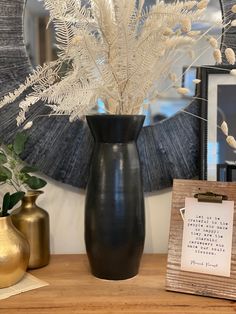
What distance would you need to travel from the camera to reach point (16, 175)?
97 cm

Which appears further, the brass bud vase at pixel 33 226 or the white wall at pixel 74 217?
the white wall at pixel 74 217

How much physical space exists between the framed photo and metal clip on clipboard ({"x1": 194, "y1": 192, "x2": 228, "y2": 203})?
0.18 m

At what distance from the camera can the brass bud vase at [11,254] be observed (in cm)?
83

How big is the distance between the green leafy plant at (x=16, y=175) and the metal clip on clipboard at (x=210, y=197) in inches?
15.1

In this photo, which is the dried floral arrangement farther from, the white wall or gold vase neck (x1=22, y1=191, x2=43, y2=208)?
the white wall

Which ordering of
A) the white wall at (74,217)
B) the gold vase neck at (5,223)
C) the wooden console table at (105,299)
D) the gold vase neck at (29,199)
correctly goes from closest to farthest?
1. the wooden console table at (105,299)
2. the gold vase neck at (5,223)
3. the gold vase neck at (29,199)
4. the white wall at (74,217)

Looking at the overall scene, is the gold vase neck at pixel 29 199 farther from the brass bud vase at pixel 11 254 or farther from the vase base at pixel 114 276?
the vase base at pixel 114 276

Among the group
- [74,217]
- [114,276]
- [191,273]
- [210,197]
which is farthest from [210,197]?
[74,217]

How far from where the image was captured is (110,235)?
862 millimetres

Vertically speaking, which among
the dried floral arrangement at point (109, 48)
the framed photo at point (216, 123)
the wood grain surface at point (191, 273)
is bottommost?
the wood grain surface at point (191, 273)

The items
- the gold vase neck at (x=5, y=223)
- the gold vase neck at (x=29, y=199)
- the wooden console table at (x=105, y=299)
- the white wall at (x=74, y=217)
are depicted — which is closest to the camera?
the wooden console table at (x=105, y=299)

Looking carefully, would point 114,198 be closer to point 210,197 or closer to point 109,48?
point 210,197

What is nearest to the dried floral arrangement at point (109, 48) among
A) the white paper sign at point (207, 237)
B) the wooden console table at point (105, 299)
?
the white paper sign at point (207, 237)

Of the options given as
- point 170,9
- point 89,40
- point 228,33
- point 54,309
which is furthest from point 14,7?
point 54,309
